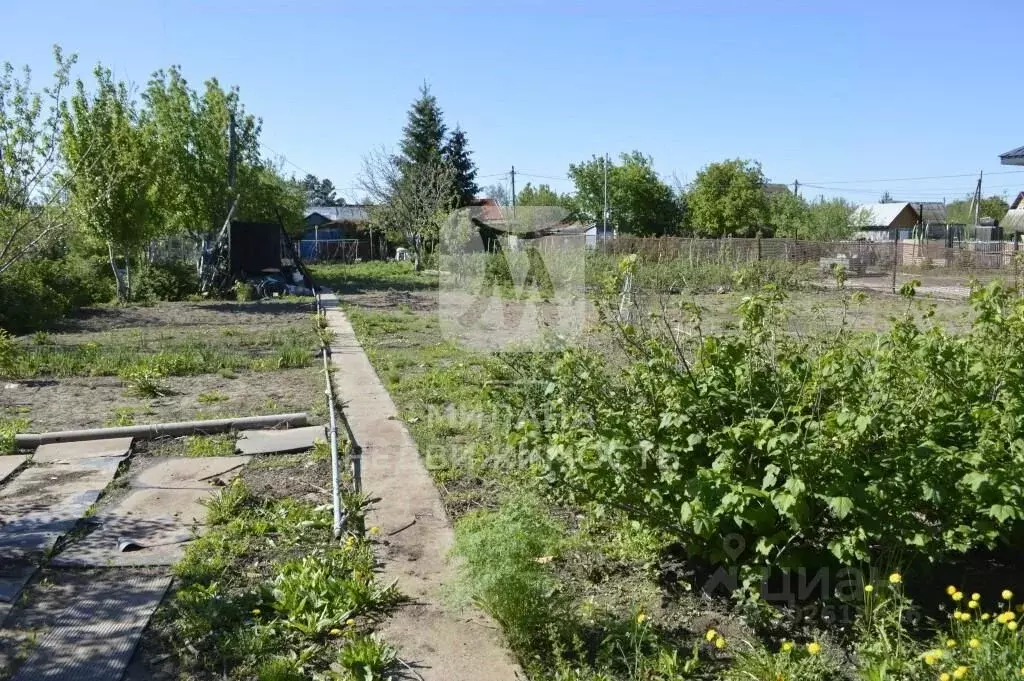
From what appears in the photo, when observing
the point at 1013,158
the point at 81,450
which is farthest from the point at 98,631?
the point at 1013,158

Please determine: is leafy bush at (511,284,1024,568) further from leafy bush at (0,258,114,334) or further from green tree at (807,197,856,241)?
green tree at (807,197,856,241)

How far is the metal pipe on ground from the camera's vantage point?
6578mm

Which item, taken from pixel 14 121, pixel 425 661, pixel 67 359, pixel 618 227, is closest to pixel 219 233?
pixel 14 121

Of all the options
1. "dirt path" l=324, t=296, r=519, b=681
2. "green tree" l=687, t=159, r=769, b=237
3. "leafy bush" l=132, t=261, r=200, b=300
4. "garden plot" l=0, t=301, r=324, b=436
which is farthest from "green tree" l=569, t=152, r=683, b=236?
"dirt path" l=324, t=296, r=519, b=681

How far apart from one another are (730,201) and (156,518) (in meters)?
40.8

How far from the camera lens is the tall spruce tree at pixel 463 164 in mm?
43562

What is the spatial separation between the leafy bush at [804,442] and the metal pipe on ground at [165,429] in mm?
3794

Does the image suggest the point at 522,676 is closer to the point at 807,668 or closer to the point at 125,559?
the point at 807,668

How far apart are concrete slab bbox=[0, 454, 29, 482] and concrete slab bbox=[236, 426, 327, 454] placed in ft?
5.02

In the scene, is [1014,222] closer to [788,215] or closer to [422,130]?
[788,215]

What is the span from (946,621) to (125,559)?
3966 mm

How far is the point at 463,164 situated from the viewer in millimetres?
44375

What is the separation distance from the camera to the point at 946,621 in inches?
135

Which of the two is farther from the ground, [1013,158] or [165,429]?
[1013,158]
